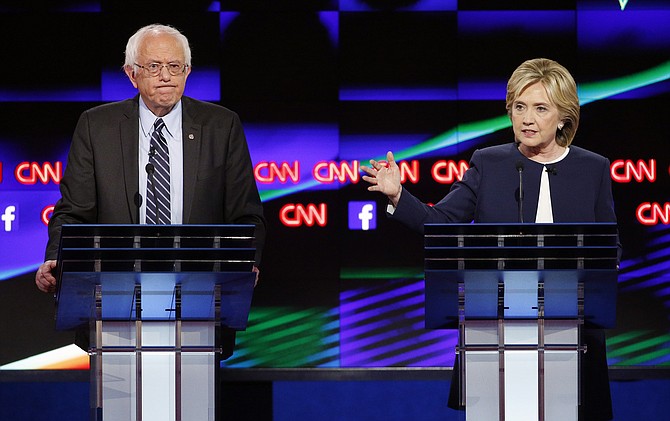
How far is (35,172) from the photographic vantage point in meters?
6.48

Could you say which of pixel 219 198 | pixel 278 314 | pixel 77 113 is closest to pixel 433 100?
pixel 278 314

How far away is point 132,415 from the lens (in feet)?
11.7

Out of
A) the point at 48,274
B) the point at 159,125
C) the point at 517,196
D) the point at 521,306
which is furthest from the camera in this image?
the point at 159,125

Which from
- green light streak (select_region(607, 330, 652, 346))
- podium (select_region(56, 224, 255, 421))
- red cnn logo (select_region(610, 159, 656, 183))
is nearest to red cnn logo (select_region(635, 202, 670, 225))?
red cnn logo (select_region(610, 159, 656, 183))

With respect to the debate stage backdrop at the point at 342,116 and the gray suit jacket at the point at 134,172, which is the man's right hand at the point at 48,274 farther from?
the debate stage backdrop at the point at 342,116

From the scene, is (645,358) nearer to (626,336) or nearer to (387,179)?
(626,336)

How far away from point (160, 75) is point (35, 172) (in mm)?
2429

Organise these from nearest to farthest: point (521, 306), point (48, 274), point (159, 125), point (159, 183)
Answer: point (521, 306), point (48, 274), point (159, 183), point (159, 125)

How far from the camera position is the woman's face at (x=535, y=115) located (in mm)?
4070

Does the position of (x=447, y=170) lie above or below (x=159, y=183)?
above

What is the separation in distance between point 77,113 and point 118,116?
2.26 metres

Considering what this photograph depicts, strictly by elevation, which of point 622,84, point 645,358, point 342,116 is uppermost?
point 622,84

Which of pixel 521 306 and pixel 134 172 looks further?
pixel 134 172

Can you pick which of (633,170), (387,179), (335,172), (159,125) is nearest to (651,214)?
(633,170)
